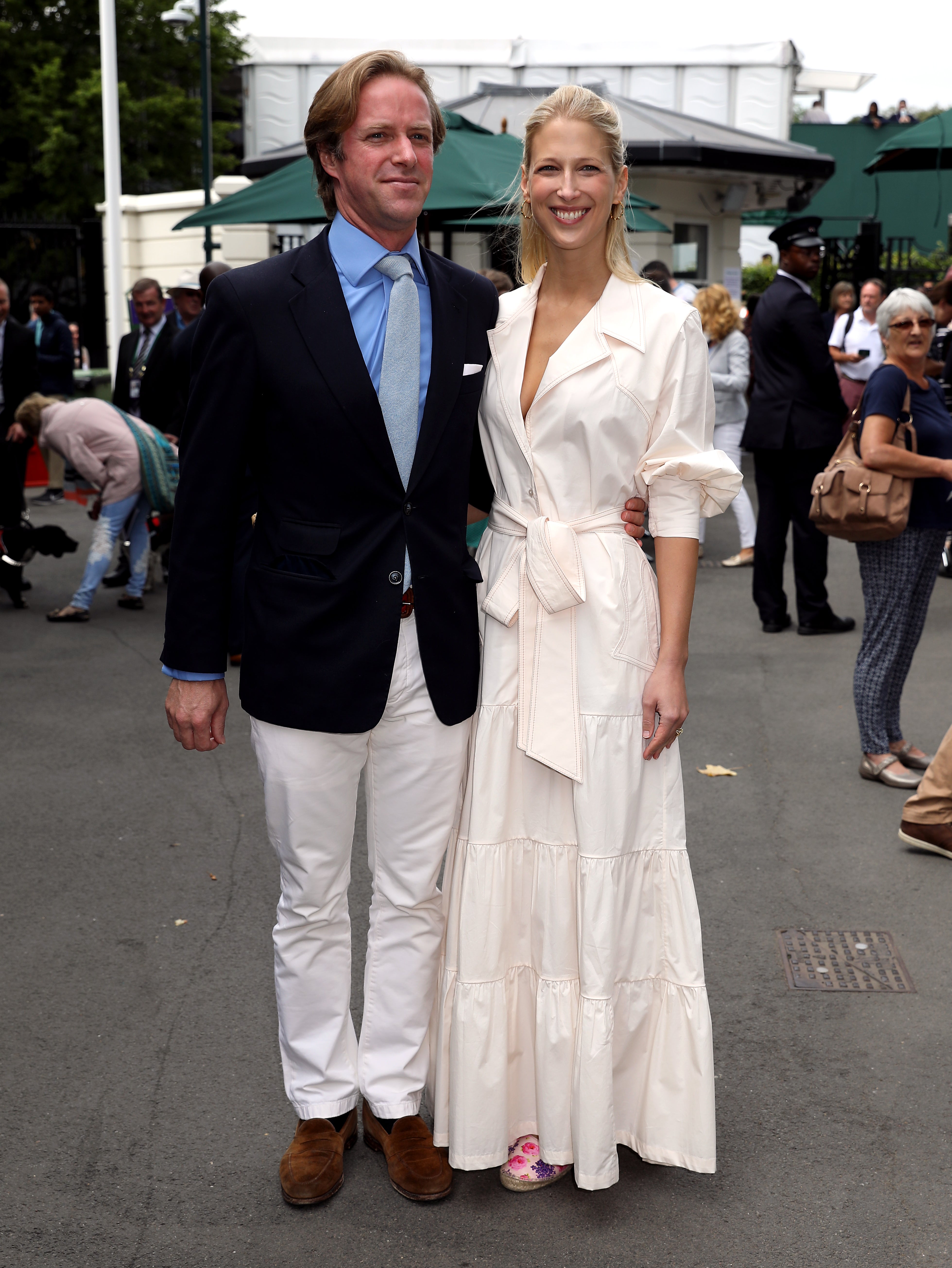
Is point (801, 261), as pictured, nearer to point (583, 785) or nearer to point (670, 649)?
point (670, 649)

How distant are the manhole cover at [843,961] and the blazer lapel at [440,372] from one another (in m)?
2.12

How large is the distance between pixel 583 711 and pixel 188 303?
7.68 metres

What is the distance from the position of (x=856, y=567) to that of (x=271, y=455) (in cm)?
862

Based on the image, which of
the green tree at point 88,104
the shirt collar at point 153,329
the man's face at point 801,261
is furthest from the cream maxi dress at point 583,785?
the green tree at point 88,104

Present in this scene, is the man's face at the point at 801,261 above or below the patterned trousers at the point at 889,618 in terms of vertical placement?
above

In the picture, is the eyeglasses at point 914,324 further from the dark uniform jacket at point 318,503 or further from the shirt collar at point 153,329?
the shirt collar at point 153,329

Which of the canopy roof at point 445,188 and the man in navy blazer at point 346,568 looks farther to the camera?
the canopy roof at point 445,188

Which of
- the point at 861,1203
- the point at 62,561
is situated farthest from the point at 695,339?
the point at 62,561

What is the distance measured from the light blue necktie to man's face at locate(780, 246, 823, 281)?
19.7ft

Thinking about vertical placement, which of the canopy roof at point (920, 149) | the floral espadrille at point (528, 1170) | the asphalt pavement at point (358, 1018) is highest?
the canopy roof at point (920, 149)

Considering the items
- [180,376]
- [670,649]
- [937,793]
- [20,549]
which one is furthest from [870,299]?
[670,649]

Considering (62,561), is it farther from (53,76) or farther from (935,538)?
(53,76)

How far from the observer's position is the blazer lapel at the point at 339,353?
2.65 meters

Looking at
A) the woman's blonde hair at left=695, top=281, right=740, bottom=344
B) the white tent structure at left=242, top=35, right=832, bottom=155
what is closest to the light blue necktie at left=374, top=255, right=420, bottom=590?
the woman's blonde hair at left=695, top=281, right=740, bottom=344
